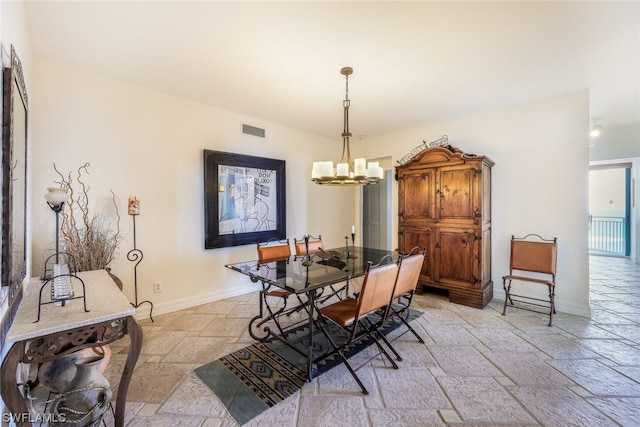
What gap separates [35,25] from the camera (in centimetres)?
201

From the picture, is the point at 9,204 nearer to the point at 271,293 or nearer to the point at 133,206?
the point at 133,206

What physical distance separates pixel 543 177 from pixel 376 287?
302 centimetres

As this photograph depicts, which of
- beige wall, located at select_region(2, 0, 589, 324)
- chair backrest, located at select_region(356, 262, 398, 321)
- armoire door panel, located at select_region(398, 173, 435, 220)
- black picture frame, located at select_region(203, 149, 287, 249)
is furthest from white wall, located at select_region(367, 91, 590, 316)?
black picture frame, located at select_region(203, 149, 287, 249)

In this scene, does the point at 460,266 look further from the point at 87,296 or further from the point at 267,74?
the point at 87,296

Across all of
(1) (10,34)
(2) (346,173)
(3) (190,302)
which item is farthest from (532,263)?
(1) (10,34)

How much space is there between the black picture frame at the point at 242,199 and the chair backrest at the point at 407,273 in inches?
92.5

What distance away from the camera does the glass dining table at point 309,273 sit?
2.01m

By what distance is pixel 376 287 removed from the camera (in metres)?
1.94

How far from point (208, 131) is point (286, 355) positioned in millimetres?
2913

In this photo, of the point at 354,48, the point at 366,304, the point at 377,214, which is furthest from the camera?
the point at 377,214

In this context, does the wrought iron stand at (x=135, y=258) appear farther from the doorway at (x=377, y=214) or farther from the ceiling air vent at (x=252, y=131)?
the doorway at (x=377, y=214)

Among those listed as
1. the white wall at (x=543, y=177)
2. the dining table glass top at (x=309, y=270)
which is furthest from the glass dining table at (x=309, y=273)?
the white wall at (x=543, y=177)

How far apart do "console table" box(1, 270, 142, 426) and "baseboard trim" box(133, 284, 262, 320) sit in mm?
1591

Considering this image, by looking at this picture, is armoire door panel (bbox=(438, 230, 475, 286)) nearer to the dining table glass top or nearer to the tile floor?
the tile floor
